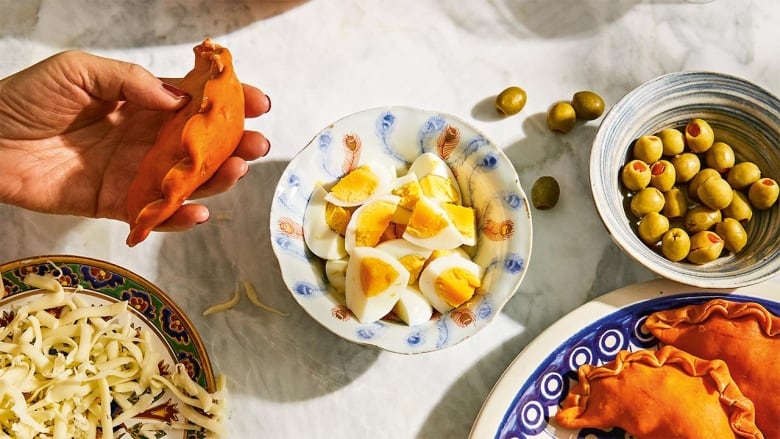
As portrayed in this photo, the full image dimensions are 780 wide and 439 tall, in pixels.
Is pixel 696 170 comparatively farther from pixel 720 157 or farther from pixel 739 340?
pixel 739 340

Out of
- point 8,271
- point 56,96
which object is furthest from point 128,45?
point 8,271

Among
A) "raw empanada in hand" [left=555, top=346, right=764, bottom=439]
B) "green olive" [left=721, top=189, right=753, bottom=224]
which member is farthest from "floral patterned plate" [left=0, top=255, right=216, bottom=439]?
"green olive" [left=721, top=189, right=753, bottom=224]

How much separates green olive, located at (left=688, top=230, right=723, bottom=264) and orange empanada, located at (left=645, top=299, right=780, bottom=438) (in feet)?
0.26

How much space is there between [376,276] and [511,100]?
473 millimetres

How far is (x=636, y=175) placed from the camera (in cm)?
136

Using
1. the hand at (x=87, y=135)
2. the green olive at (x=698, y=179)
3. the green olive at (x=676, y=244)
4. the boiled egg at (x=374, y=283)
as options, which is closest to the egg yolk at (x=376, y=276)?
the boiled egg at (x=374, y=283)

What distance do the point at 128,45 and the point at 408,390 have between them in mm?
908

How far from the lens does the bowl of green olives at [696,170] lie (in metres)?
1.34

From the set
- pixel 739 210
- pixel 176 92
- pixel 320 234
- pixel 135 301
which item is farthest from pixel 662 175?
pixel 135 301

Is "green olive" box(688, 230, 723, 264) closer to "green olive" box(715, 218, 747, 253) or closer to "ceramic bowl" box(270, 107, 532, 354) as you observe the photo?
"green olive" box(715, 218, 747, 253)

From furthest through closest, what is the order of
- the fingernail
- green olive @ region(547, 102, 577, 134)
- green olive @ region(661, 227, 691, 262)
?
green olive @ region(547, 102, 577, 134)
green olive @ region(661, 227, 691, 262)
the fingernail

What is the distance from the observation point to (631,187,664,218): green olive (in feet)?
4.47

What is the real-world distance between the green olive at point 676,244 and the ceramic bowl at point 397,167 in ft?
0.90

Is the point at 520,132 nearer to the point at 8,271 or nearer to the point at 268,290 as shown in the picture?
the point at 268,290
